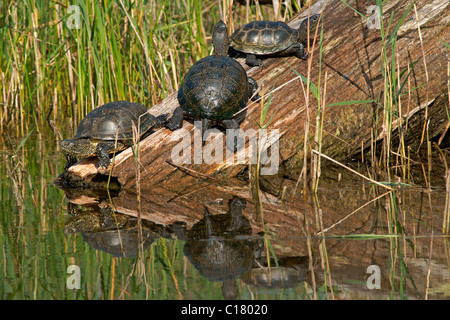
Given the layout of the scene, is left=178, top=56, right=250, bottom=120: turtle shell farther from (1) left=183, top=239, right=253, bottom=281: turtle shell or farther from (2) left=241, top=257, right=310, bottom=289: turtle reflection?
(2) left=241, top=257, right=310, bottom=289: turtle reflection

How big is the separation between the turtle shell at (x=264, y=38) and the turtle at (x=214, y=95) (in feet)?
1.23

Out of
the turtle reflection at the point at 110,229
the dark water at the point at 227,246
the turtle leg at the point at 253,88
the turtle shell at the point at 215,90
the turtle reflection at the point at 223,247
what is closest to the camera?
the dark water at the point at 227,246

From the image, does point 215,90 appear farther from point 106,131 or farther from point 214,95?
point 106,131

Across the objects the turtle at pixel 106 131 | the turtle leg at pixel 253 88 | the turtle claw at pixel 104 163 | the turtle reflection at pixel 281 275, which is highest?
the turtle leg at pixel 253 88

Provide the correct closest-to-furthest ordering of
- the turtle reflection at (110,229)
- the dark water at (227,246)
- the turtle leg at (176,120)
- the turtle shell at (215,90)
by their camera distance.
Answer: the dark water at (227,246)
the turtle reflection at (110,229)
the turtle shell at (215,90)
the turtle leg at (176,120)

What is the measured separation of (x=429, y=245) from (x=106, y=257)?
58.2 inches

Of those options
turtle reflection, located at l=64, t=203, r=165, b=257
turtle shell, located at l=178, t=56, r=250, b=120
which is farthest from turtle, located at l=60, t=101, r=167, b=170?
turtle reflection, located at l=64, t=203, r=165, b=257

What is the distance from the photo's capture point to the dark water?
195cm

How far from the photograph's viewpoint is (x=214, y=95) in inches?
137

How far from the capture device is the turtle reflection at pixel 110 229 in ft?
7.76

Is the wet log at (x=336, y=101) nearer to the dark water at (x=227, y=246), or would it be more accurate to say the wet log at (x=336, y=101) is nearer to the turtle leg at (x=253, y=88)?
the turtle leg at (x=253, y=88)

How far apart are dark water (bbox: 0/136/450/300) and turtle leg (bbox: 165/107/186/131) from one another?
1.71 feet

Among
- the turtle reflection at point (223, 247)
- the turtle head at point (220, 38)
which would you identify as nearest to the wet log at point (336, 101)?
the turtle head at point (220, 38)
